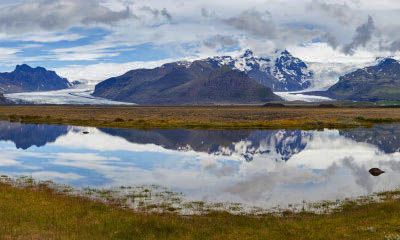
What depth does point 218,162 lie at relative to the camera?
66500 millimetres

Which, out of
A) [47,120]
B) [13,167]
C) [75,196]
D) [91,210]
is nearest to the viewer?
[91,210]

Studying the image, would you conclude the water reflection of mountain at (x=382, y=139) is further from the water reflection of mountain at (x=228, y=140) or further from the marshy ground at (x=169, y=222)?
the marshy ground at (x=169, y=222)

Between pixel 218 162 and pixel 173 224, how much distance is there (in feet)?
125

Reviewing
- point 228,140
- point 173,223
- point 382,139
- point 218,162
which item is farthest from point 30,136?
point 173,223

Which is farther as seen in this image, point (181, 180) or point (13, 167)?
point (13, 167)

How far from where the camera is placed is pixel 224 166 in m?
62.1

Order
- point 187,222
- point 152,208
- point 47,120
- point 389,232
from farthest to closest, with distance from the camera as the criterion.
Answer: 1. point 47,120
2. point 152,208
3. point 187,222
4. point 389,232

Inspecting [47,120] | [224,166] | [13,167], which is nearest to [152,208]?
[224,166]

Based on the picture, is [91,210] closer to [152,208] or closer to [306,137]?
[152,208]

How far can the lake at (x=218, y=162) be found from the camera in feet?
147

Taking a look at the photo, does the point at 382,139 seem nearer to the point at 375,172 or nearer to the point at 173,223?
the point at 375,172

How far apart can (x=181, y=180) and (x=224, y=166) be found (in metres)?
13.0

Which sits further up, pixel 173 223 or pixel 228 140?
pixel 173 223

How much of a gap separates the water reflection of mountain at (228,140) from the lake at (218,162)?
0.56 ft
